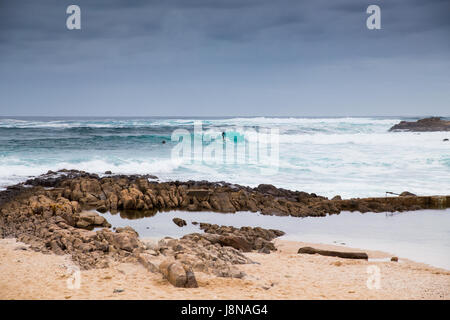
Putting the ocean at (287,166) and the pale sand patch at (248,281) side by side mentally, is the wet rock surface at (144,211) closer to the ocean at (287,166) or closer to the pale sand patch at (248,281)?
the pale sand patch at (248,281)

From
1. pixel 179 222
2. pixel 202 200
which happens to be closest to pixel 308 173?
pixel 202 200

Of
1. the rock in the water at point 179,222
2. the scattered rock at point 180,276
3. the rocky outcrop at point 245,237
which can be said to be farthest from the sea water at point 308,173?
the scattered rock at point 180,276

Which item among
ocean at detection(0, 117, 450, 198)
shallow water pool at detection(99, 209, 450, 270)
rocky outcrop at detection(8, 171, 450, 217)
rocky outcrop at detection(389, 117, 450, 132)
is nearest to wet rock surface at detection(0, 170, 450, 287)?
rocky outcrop at detection(8, 171, 450, 217)

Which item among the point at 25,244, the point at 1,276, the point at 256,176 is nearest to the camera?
the point at 1,276

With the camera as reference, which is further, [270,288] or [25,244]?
[25,244]

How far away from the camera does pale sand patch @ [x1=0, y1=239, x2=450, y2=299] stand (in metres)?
6.92

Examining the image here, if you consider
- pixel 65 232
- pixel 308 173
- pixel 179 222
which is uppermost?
pixel 308 173

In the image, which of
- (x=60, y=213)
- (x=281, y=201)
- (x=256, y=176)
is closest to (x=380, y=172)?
(x=256, y=176)

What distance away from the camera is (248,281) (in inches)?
299

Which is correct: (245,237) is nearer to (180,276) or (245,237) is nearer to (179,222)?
(179,222)

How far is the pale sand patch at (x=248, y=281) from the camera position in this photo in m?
6.92

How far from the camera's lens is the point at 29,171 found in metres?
22.5
